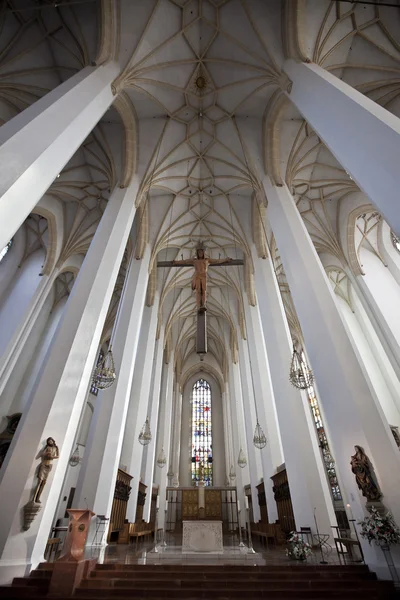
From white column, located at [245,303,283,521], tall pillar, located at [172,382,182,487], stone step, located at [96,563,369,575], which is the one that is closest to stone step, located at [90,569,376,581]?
stone step, located at [96,563,369,575]

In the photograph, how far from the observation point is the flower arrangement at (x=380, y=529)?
520cm

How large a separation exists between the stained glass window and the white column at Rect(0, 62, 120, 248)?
22.3m

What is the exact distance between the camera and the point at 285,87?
9.12 metres

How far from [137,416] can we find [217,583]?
29.5 ft

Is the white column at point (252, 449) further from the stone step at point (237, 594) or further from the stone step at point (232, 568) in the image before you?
the stone step at point (237, 594)

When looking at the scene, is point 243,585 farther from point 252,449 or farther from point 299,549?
point 252,449

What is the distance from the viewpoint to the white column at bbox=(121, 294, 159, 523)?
12.8 meters

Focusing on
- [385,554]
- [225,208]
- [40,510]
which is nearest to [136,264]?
[225,208]

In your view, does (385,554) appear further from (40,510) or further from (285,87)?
(285,87)

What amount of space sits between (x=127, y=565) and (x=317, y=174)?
47.0ft

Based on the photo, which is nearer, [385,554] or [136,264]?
[385,554]

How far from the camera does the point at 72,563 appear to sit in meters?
4.95

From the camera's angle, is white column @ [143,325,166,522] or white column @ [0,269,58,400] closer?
white column @ [0,269,58,400]

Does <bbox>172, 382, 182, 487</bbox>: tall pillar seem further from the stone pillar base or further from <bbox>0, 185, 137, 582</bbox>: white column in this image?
the stone pillar base
